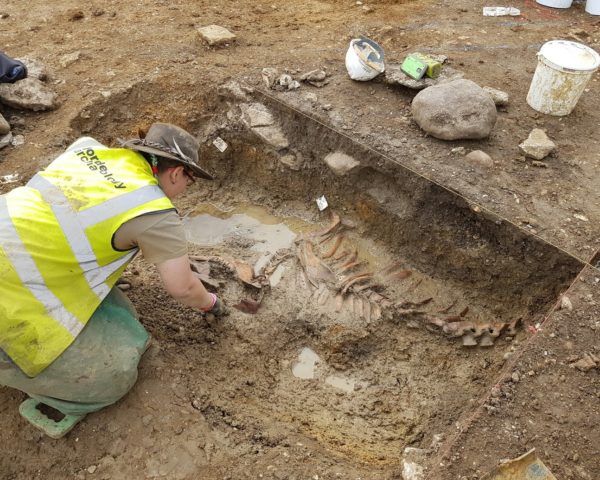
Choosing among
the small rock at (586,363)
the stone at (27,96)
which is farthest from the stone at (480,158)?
the stone at (27,96)

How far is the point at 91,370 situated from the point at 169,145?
1.34m

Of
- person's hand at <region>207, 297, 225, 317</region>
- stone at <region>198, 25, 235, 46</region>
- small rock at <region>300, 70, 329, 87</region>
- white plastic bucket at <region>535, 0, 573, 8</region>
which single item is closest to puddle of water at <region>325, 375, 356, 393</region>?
person's hand at <region>207, 297, 225, 317</region>

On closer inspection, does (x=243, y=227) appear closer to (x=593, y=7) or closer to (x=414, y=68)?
(x=414, y=68)

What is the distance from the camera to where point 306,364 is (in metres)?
3.96

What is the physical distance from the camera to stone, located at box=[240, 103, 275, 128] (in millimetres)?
5023

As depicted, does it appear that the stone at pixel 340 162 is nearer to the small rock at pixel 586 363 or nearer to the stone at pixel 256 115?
the stone at pixel 256 115

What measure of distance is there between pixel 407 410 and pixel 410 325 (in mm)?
711

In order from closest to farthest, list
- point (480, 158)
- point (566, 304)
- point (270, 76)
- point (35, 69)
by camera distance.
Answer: point (566, 304) < point (480, 158) < point (270, 76) < point (35, 69)

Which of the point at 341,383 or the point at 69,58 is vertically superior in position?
the point at 69,58

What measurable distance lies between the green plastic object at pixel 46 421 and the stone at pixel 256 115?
3.04 m

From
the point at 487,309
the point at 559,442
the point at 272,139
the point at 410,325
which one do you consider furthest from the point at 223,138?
the point at 559,442

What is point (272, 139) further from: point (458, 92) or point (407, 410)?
point (407, 410)

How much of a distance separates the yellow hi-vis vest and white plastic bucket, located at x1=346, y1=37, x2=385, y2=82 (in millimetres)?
2970

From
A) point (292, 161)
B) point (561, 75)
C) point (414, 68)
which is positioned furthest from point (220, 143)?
point (561, 75)
